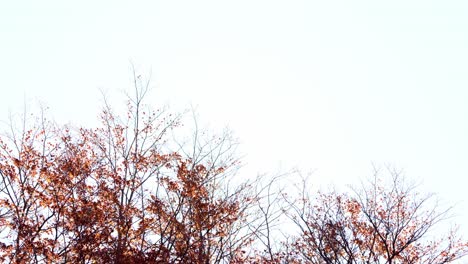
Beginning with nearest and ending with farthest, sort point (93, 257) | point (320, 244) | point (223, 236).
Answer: point (93, 257) < point (223, 236) < point (320, 244)

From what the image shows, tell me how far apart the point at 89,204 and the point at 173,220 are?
2.60 metres

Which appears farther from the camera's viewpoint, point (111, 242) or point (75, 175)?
point (75, 175)

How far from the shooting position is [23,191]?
1439 centimetres

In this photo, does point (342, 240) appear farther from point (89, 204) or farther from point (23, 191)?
point (23, 191)

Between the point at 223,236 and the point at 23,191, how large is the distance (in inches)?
254

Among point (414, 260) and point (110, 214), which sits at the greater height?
point (110, 214)

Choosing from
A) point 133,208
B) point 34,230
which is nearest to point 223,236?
point 133,208

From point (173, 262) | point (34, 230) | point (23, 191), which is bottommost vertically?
point (173, 262)

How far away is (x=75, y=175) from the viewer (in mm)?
14914

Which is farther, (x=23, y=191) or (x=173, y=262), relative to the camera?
(x=23, y=191)

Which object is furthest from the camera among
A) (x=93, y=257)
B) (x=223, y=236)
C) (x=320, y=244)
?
(x=320, y=244)

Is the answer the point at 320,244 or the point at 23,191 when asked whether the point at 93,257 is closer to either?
the point at 23,191

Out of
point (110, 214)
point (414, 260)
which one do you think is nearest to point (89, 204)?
point (110, 214)

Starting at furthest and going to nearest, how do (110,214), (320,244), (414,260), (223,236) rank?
1. (320,244)
2. (414,260)
3. (223,236)
4. (110,214)
